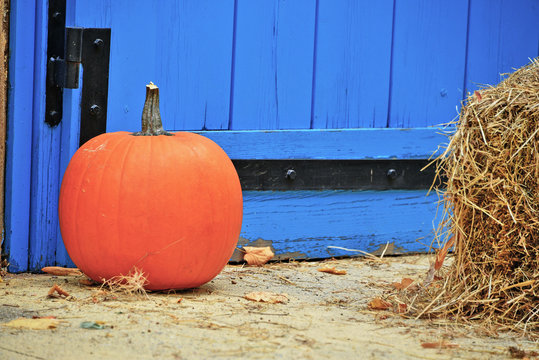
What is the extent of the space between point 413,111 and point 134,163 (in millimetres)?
1792

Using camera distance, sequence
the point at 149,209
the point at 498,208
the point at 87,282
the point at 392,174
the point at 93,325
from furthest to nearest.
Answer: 1. the point at 392,174
2. the point at 87,282
3. the point at 149,209
4. the point at 498,208
5. the point at 93,325

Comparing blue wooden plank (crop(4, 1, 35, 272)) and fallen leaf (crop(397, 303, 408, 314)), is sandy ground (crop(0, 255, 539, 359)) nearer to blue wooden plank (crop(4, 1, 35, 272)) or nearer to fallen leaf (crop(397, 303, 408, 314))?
fallen leaf (crop(397, 303, 408, 314))

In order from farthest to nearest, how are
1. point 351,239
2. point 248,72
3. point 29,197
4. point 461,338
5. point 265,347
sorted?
point 351,239 < point 248,72 < point 29,197 < point 461,338 < point 265,347

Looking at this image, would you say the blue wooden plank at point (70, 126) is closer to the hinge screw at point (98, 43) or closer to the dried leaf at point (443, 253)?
the hinge screw at point (98, 43)

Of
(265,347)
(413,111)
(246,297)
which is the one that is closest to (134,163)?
(246,297)

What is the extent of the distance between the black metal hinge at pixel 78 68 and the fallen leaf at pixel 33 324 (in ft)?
3.65

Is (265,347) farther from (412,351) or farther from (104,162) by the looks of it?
(104,162)

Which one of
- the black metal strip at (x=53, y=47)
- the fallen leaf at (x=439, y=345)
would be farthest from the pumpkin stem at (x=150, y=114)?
the fallen leaf at (x=439, y=345)

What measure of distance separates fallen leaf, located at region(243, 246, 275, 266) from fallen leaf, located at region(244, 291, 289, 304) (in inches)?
27.4

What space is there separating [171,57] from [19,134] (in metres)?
0.76

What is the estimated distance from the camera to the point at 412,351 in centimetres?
228

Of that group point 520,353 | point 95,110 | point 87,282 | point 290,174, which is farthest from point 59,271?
point 520,353

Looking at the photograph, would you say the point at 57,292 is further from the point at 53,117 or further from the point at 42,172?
the point at 53,117

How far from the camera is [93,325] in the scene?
7.78 ft
